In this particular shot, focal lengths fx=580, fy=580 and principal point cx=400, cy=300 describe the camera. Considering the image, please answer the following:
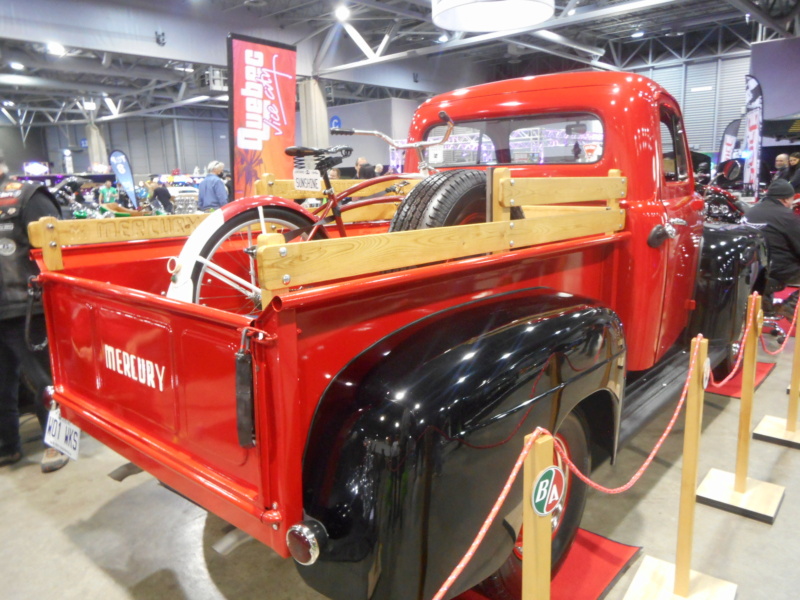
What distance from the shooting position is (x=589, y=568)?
2336 mm

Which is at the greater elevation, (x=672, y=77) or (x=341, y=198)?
(x=672, y=77)

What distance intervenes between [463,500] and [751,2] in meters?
12.0

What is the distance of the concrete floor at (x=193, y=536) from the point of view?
2.35 meters

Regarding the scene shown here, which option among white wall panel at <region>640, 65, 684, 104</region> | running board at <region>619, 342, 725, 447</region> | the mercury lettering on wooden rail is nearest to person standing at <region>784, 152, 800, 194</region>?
running board at <region>619, 342, 725, 447</region>

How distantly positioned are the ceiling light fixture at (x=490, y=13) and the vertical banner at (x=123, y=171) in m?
10.1

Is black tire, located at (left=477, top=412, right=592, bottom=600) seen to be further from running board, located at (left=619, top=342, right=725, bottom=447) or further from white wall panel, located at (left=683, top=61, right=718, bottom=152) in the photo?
white wall panel, located at (left=683, top=61, right=718, bottom=152)

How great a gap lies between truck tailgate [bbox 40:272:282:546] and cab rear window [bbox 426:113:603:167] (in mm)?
2169

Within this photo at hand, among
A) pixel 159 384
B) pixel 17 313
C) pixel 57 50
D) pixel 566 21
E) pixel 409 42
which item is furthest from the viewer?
pixel 409 42

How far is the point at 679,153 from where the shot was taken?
3346 mm

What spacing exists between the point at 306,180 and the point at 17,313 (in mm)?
1808

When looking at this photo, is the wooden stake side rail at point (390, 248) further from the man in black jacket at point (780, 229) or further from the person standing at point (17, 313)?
the man in black jacket at point (780, 229)

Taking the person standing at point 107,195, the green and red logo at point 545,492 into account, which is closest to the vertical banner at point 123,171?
the person standing at point 107,195

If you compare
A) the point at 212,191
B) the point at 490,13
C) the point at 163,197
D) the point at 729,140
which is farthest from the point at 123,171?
the point at 729,140

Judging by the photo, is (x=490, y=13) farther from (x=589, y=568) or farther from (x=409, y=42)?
(x=409, y=42)
